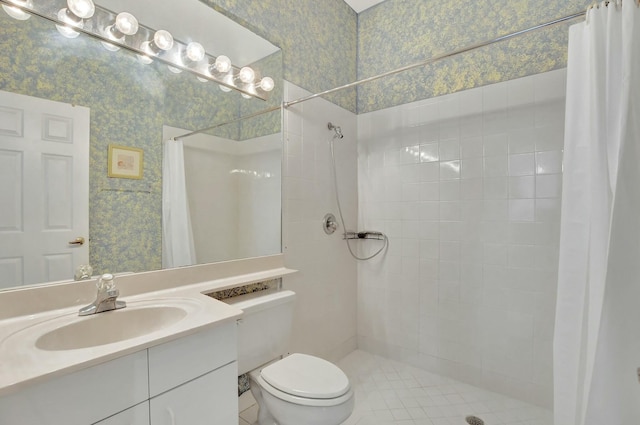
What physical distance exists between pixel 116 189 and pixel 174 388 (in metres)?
0.83

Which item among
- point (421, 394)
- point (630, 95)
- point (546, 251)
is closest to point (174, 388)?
point (421, 394)

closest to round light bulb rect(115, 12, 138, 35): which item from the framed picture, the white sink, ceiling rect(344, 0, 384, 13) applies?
the framed picture

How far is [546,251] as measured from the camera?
1816 mm

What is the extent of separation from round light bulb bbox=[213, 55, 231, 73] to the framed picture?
633 millimetres

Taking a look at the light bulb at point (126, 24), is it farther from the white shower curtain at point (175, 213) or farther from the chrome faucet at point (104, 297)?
the chrome faucet at point (104, 297)

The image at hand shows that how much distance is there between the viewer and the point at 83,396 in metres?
0.75

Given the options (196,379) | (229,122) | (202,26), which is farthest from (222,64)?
(196,379)

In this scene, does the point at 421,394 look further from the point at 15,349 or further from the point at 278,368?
the point at 15,349

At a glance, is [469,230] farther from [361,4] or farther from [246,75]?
[361,4]

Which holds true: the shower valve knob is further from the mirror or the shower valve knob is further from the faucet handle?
the faucet handle

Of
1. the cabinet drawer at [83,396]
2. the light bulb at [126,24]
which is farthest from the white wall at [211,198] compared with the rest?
the cabinet drawer at [83,396]

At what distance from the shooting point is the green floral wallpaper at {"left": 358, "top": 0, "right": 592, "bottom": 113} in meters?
1.84

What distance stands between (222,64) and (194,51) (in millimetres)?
168

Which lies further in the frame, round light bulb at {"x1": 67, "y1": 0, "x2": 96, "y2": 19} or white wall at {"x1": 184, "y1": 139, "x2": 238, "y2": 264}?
white wall at {"x1": 184, "y1": 139, "x2": 238, "y2": 264}
